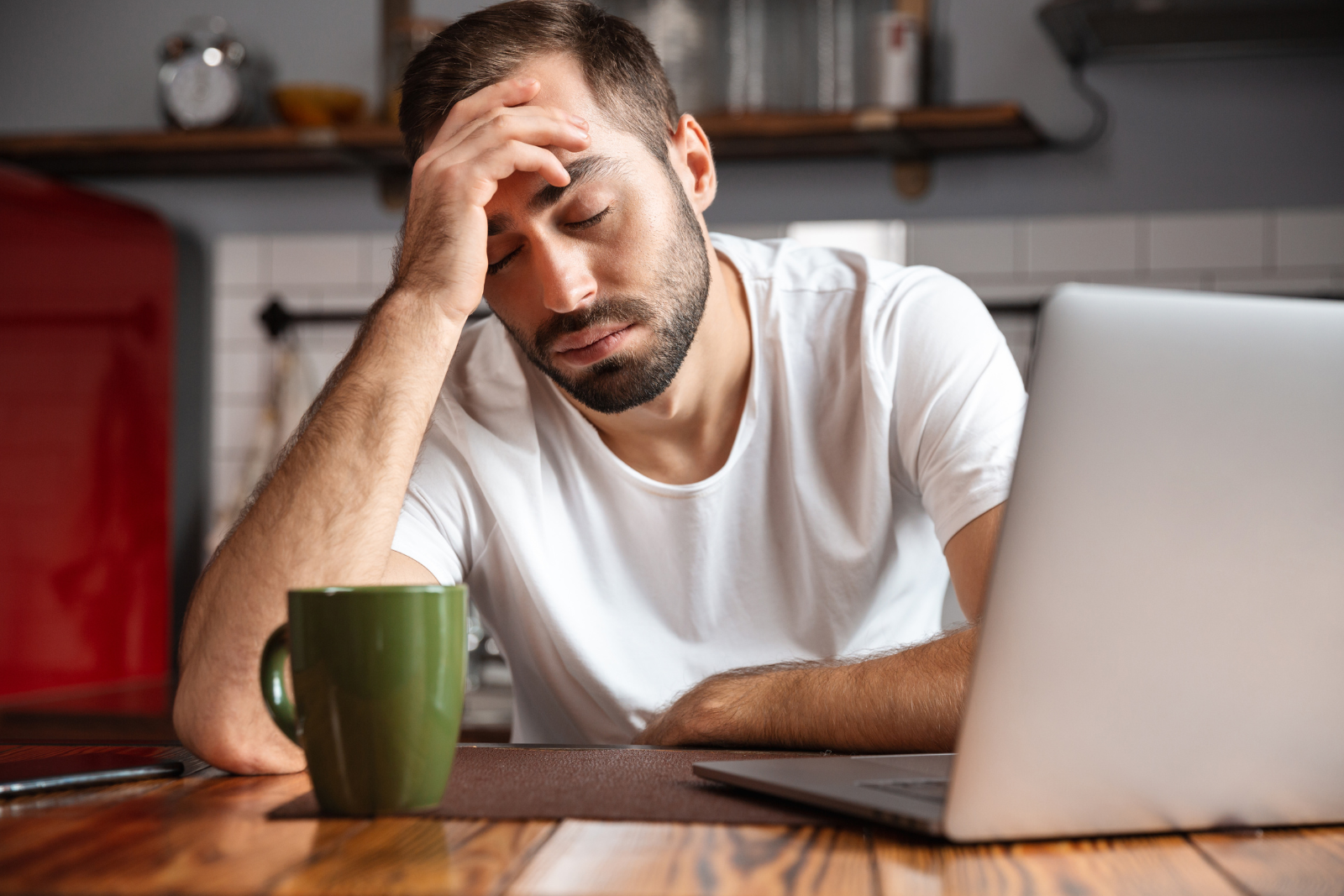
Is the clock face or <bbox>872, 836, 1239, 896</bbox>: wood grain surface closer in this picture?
<bbox>872, 836, 1239, 896</bbox>: wood grain surface

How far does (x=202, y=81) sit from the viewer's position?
264 centimetres

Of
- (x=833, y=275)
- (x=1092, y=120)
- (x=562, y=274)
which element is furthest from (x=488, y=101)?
(x=1092, y=120)

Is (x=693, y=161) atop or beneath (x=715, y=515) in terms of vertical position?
atop

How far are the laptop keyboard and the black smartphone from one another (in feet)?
1.35

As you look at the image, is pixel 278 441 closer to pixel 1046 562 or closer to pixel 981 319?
pixel 981 319

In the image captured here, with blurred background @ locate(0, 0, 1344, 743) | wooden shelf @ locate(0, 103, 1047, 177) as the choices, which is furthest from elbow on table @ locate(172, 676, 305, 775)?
wooden shelf @ locate(0, 103, 1047, 177)

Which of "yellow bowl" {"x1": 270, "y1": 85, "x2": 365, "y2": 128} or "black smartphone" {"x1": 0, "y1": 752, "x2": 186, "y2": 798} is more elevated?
"yellow bowl" {"x1": 270, "y1": 85, "x2": 365, "y2": 128}

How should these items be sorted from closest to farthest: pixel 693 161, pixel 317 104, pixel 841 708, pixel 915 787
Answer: pixel 915 787
pixel 841 708
pixel 693 161
pixel 317 104

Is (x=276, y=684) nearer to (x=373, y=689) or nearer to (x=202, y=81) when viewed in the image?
(x=373, y=689)

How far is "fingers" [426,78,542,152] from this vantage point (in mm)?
1146

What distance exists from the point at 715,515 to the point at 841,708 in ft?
1.39

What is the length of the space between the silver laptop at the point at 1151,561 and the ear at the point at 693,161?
885 mm

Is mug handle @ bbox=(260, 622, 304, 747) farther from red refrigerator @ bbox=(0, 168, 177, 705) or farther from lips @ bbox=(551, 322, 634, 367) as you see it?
red refrigerator @ bbox=(0, 168, 177, 705)

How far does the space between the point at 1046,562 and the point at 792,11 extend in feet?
7.36
